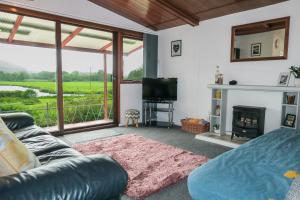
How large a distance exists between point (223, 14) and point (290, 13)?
113 centimetres

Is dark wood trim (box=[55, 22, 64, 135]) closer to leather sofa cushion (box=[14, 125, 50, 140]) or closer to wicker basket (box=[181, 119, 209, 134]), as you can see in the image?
leather sofa cushion (box=[14, 125, 50, 140])

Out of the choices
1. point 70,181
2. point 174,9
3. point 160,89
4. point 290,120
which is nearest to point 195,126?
point 160,89

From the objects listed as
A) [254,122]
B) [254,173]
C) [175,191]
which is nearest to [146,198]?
[175,191]

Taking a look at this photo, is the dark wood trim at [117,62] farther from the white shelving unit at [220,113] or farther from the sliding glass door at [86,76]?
the white shelving unit at [220,113]

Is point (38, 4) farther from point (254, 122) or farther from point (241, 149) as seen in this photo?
point (254, 122)

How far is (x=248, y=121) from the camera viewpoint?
143 inches

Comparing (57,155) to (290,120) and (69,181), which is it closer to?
(69,181)

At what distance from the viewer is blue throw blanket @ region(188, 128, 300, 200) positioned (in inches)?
42.9

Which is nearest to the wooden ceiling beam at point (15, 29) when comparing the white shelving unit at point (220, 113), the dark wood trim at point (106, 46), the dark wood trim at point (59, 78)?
the dark wood trim at point (59, 78)

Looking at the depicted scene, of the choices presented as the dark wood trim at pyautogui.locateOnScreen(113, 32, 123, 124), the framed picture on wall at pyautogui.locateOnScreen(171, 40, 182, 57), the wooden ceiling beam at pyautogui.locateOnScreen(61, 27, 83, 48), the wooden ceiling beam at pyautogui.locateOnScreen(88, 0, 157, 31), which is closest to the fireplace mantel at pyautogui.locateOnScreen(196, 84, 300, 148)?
the framed picture on wall at pyautogui.locateOnScreen(171, 40, 182, 57)

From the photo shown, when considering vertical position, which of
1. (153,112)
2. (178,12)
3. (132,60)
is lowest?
(153,112)

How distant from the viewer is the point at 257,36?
3.76m

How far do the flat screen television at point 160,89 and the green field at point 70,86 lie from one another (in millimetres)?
884

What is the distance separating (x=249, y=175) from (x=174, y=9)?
3.57 meters
